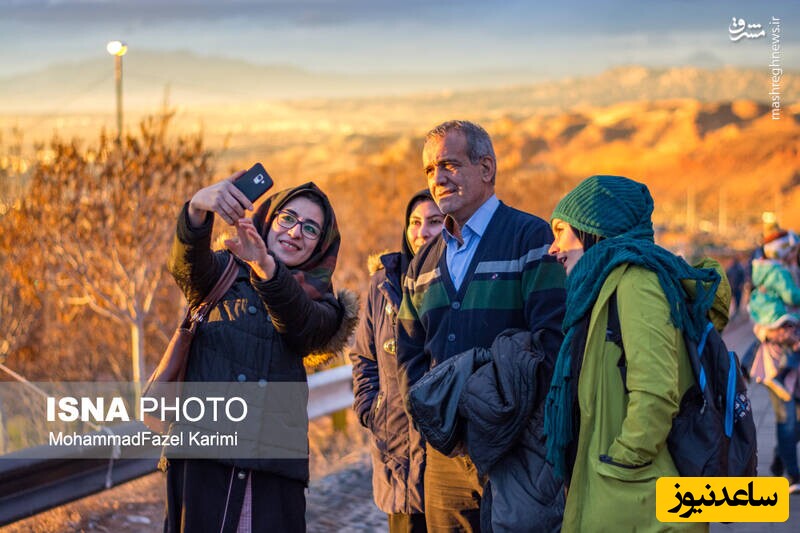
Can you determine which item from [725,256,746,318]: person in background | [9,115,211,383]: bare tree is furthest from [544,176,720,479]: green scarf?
[725,256,746,318]: person in background

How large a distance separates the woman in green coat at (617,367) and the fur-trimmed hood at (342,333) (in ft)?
4.04

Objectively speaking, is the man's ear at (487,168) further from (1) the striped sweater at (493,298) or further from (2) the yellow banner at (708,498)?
(2) the yellow banner at (708,498)

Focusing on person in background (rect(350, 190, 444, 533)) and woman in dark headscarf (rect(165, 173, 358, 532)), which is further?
person in background (rect(350, 190, 444, 533))

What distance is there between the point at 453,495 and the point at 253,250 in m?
1.24

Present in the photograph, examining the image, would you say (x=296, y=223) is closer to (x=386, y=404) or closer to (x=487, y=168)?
(x=487, y=168)

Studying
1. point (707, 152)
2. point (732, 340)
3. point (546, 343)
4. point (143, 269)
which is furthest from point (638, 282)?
point (707, 152)

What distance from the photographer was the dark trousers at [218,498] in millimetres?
4098

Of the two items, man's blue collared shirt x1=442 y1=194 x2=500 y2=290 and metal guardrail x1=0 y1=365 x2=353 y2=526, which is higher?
man's blue collared shirt x1=442 y1=194 x2=500 y2=290

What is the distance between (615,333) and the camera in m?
3.41

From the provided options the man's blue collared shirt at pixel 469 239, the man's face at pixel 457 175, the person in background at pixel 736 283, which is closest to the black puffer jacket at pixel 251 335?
the man's blue collared shirt at pixel 469 239

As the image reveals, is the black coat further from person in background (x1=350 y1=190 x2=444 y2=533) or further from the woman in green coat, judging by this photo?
the woman in green coat

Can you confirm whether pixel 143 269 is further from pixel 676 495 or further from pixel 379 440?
pixel 676 495

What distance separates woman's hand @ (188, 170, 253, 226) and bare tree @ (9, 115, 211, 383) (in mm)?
Answer: 9025

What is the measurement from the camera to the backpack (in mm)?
3352
